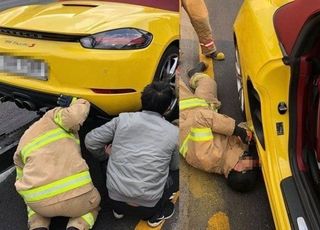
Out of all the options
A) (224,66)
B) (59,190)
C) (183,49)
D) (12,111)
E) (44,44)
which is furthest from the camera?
(183,49)

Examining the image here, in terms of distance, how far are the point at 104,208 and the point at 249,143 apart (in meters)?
1.08

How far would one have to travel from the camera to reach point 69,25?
3025 mm

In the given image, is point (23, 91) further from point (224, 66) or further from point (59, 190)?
point (224, 66)

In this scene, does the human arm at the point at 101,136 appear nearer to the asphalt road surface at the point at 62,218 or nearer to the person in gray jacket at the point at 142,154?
the person in gray jacket at the point at 142,154

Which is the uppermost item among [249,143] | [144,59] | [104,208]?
[144,59]

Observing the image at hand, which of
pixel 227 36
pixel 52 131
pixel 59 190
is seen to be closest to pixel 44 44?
pixel 52 131

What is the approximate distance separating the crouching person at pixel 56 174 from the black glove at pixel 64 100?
6 centimetres

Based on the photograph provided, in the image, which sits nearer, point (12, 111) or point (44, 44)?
point (44, 44)

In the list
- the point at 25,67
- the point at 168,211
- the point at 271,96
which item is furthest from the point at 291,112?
the point at 25,67

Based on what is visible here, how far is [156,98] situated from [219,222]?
88cm

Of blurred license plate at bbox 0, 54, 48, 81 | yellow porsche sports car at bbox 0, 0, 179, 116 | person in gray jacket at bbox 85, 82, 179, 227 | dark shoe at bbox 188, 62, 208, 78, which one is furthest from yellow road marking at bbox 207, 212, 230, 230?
dark shoe at bbox 188, 62, 208, 78

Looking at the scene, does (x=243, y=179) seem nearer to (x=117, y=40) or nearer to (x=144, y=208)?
(x=144, y=208)

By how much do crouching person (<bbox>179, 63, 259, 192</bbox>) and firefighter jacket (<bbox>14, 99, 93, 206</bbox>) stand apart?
2.56ft

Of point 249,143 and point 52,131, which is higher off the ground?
point 52,131
